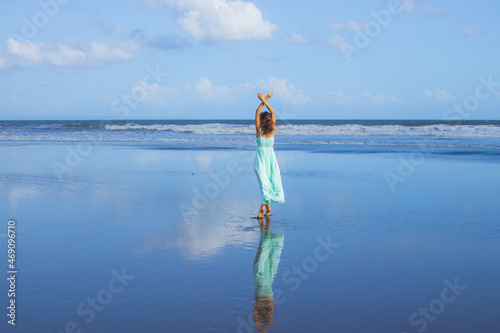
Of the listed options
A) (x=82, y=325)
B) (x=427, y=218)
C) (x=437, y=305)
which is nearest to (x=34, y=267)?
(x=82, y=325)

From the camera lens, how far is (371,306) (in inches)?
176

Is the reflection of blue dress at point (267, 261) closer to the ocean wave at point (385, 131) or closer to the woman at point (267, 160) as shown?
the woman at point (267, 160)

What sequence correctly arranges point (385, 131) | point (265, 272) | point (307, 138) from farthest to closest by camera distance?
1. point (385, 131)
2. point (307, 138)
3. point (265, 272)

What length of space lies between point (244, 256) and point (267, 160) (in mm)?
2745

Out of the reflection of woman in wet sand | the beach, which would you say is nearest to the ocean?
the beach

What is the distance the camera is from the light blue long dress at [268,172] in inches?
330

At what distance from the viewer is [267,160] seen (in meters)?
8.47

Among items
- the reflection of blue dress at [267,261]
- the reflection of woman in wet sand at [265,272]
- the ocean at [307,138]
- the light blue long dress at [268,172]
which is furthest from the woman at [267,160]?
the ocean at [307,138]

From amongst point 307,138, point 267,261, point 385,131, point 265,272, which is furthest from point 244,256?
point 385,131

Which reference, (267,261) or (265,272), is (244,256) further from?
(265,272)

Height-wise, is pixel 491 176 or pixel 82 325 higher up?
pixel 491 176

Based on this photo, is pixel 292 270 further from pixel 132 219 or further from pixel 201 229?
pixel 132 219

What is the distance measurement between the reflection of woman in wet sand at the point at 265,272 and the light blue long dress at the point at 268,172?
0.68 metres

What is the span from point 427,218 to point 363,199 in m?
1.98
